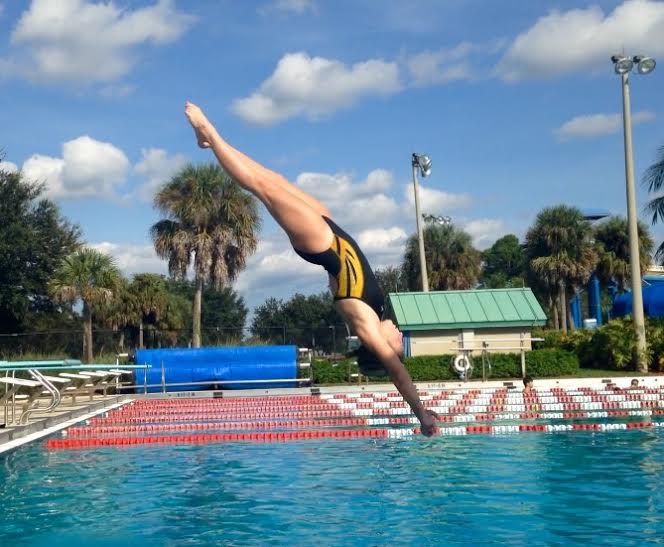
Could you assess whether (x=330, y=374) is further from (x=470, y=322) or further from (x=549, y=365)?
(x=549, y=365)

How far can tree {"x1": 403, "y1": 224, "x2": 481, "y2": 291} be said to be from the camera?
42562mm

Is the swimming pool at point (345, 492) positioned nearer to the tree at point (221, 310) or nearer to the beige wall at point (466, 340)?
the beige wall at point (466, 340)

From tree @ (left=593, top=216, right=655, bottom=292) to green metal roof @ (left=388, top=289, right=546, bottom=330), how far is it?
1451cm

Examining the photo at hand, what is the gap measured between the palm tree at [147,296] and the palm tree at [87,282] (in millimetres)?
6623

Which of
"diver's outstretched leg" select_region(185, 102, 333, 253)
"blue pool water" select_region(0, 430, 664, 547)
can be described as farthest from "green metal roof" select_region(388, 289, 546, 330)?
"diver's outstretched leg" select_region(185, 102, 333, 253)

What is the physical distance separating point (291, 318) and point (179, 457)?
5786 centimetres

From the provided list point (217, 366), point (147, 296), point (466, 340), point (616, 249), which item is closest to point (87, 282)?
point (147, 296)

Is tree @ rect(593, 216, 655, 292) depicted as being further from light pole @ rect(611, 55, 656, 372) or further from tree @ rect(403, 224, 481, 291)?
light pole @ rect(611, 55, 656, 372)

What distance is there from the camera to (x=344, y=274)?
5211mm

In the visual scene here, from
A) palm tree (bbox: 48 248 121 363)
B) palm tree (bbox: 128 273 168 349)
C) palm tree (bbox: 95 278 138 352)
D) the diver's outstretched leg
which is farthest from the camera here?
palm tree (bbox: 128 273 168 349)

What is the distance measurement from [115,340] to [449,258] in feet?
58.5

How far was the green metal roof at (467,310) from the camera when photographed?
26906 millimetres

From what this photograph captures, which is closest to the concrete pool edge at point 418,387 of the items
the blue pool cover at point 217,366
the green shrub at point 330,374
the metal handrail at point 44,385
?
the blue pool cover at point 217,366

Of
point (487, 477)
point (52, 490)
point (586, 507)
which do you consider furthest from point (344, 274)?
point (52, 490)
